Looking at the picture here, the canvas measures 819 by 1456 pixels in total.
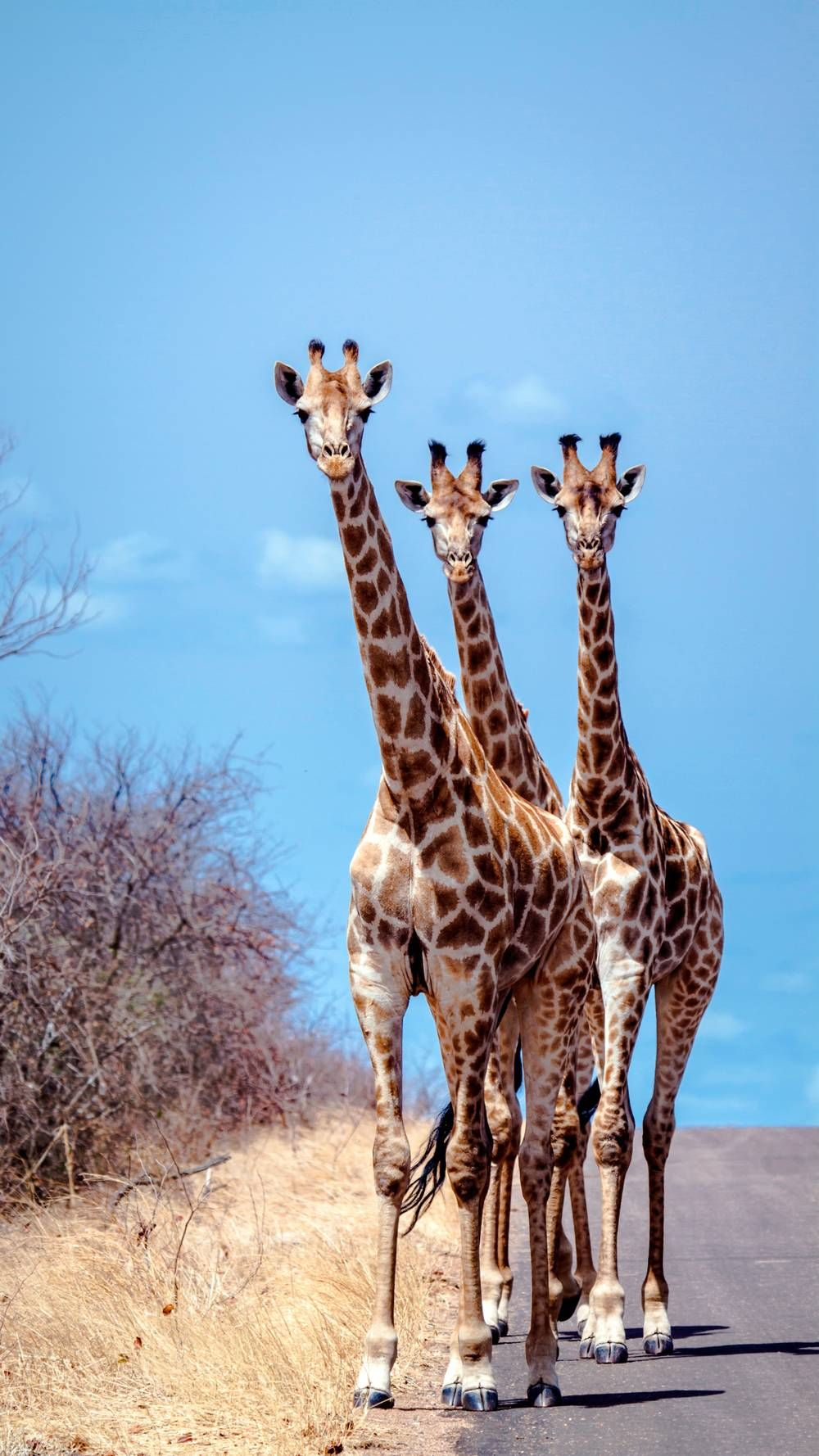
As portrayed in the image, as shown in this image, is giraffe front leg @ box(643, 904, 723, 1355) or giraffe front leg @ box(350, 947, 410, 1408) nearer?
giraffe front leg @ box(350, 947, 410, 1408)

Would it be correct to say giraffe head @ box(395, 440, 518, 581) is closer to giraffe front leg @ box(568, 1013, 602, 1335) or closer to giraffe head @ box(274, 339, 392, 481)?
giraffe head @ box(274, 339, 392, 481)

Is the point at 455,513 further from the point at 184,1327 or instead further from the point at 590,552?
the point at 184,1327

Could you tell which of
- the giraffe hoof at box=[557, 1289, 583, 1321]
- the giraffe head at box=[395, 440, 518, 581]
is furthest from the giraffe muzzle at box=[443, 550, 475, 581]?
the giraffe hoof at box=[557, 1289, 583, 1321]

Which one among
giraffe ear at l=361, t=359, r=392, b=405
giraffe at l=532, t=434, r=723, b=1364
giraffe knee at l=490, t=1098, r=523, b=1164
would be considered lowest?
giraffe knee at l=490, t=1098, r=523, b=1164

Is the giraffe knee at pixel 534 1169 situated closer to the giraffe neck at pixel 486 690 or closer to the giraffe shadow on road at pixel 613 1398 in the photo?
the giraffe shadow on road at pixel 613 1398

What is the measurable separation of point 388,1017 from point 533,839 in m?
1.27

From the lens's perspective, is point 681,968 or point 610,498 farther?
point 681,968

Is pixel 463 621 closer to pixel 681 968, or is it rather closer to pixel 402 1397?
pixel 681 968

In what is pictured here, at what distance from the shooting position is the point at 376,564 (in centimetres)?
773

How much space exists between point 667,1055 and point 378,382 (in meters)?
4.78

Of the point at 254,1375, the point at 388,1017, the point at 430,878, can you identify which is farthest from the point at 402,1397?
the point at 430,878

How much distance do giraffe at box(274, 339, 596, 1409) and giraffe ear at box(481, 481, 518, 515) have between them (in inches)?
99.2

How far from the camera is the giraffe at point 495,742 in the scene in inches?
374

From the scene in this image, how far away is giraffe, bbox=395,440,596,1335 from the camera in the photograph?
9.50 metres
